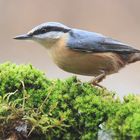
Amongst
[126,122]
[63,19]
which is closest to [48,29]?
[126,122]

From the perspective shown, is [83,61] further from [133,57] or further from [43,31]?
[133,57]

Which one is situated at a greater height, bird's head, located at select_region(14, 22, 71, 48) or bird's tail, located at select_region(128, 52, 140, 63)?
bird's head, located at select_region(14, 22, 71, 48)

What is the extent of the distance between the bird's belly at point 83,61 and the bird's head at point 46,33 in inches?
5.0

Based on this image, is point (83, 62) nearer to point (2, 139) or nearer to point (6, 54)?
point (2, 139)

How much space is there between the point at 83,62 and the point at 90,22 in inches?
244

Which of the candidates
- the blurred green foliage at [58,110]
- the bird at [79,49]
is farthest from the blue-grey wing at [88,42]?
the blurred green foliage at [58,110]

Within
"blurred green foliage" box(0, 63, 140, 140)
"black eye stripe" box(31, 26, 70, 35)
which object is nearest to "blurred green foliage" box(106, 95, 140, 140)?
"blurred green foliage" box(0, 63, 140, 140)

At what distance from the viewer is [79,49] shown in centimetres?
491

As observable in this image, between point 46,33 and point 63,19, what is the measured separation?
574 cm

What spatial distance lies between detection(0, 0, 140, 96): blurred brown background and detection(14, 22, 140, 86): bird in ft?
15.9

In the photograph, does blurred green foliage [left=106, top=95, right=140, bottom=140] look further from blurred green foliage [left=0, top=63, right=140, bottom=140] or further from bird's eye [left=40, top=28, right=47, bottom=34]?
bird's eye [left=40, top=28, right=47, bottom=34]

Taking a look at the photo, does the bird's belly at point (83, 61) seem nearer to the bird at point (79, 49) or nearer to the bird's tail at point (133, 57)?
the bird at point (79, 49)

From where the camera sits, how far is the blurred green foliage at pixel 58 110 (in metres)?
3.82

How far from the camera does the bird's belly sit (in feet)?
16.1
